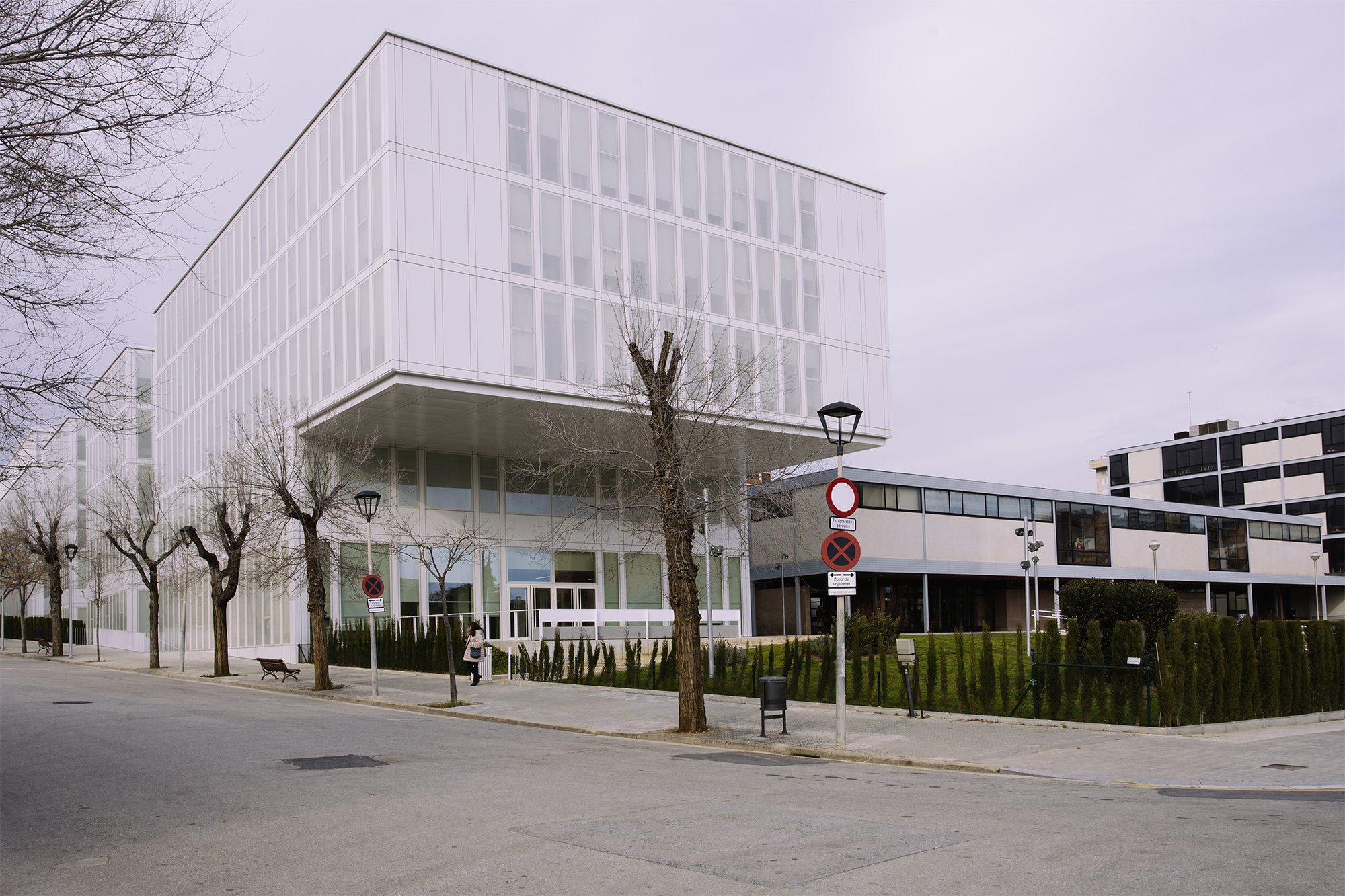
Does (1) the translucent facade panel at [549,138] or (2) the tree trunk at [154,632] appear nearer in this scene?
(1) the translucent facade panel at [549,138]

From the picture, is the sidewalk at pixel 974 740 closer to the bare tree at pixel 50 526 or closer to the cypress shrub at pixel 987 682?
the cypress shrub at pixel 987 682

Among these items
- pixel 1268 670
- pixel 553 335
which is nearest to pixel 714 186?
pixel 553 335

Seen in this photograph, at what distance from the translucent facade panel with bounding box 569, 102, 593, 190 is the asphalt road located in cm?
2892

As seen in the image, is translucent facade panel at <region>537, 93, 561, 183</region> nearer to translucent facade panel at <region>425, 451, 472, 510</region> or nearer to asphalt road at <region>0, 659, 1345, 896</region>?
translucent facade panel at <region>425, 451, 472, 510</region>

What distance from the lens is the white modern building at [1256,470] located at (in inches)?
3814

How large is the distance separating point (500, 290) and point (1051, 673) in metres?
25.0

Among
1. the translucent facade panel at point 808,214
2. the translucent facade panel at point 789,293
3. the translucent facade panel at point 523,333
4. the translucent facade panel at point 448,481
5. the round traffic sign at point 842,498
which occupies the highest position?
the translucent facade panel at point 808,214

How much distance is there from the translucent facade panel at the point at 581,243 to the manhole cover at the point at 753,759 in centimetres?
2700

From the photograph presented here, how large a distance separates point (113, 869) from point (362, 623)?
35.5 meters

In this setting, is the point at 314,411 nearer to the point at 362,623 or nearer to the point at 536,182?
the point at 362,623

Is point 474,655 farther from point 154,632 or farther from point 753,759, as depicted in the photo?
point 154,632

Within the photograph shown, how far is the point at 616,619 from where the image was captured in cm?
4594

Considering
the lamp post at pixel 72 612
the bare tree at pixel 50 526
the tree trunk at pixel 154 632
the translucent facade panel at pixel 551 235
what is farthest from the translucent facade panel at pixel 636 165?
the lamp post at pixel 72 612

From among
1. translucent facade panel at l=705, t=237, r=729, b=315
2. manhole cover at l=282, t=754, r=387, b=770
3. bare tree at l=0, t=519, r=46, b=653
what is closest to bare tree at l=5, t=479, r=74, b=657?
bare tree at l=0, t=519, r=46, b=653
